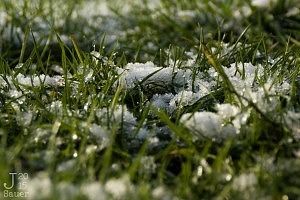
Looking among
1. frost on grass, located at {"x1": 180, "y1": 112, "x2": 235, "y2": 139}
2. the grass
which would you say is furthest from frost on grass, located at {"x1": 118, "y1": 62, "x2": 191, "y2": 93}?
frost on grass, located at {"x1": 180, "y1": 112, "x2": 235, "y2": 139}

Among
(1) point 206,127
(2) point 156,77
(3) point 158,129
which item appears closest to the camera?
(1) point 206,127

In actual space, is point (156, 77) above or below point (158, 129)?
above

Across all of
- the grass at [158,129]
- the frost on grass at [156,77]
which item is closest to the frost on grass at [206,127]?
the grass at [158,129]

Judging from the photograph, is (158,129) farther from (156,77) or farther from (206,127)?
(156,77)

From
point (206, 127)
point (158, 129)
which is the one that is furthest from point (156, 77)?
point (206, 127)

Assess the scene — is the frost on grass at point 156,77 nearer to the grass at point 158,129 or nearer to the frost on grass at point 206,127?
the grass at point 158,129

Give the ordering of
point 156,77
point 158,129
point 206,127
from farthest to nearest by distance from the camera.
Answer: point 156,77
point 158,129
point 206,127

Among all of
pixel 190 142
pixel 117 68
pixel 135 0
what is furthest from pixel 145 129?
pixel 135 0

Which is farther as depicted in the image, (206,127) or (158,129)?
(158,129)

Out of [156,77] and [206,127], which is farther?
[156,77]

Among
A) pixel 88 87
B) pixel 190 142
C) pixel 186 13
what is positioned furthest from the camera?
pixel 186 13

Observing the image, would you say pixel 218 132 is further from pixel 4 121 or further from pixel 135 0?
pixel 135 0
